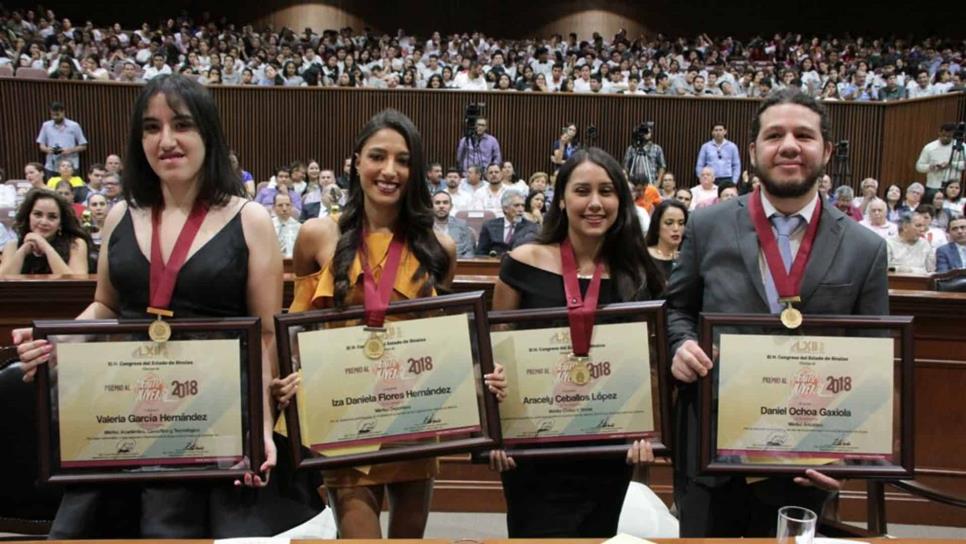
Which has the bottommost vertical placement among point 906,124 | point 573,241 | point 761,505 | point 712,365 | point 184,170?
point 761,505

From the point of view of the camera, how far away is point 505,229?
6.63 m

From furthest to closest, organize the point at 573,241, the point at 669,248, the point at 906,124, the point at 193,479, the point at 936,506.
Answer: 1. the point at 906,124
2. the point at 669,248
3. the point at 936,506
4. the point at 573,241
5. the point at 193,479

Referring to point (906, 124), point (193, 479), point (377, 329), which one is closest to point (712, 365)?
point (377, 329)

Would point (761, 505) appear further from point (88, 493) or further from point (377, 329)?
point (88, 493)

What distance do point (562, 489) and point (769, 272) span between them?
67cm

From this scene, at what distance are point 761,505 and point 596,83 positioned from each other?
1091cm

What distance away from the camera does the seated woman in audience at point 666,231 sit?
4.29 metres

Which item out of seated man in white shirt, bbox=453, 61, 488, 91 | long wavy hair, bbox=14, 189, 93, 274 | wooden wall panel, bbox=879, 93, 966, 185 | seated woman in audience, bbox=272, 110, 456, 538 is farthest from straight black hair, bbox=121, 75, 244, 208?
wooden wall panel, bbox=879, 93, 966, 185

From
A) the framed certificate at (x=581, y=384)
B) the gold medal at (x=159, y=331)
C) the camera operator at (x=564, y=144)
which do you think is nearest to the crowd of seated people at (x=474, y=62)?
the camera operator at (x=564, y=144)

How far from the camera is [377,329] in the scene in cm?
→ 162

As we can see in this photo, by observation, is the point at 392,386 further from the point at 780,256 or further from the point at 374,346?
the point at 780,256

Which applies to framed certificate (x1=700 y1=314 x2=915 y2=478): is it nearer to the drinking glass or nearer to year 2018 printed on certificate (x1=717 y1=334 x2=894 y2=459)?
year 2018 printed on certificate (x1=717 y1=334 x2=894 y2=459)

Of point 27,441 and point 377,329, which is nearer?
point 377,329

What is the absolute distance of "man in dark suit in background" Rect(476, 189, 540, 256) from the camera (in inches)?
251
